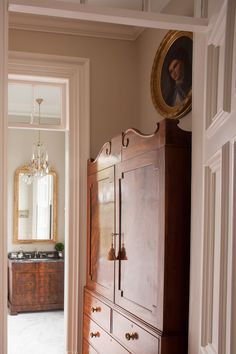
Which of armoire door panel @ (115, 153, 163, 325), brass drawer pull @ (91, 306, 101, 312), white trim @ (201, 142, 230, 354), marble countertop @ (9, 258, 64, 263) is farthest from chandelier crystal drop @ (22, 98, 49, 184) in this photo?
white trim @ (201, 142, 230, 354)

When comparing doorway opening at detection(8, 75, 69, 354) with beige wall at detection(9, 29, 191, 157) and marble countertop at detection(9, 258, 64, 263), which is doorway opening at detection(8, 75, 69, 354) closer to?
marble countertop at detection(9, 258, 64, 263)

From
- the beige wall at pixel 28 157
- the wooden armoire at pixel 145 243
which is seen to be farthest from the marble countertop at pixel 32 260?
the wooden armoire at pixel 145 243

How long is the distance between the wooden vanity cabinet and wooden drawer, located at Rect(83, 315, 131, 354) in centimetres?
289

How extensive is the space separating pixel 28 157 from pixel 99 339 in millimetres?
4428

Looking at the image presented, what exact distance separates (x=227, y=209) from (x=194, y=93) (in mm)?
813

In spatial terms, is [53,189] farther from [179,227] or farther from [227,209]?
[227,209]

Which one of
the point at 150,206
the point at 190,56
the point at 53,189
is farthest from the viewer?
the point at 53,189

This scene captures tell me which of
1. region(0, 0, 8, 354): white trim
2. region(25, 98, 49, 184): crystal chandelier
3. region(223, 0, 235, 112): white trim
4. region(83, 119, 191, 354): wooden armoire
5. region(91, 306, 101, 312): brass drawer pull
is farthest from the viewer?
region(25, 98, 49, 184): crystal chandelier

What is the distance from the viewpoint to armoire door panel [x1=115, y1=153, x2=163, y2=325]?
229 centimetres

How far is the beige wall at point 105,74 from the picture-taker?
3.86 meters

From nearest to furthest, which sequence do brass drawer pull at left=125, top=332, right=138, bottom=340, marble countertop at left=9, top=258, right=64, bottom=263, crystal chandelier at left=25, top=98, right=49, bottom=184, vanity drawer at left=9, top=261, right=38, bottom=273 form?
brass drawer pull at left=125, top=332, right=138, bottom=340 < vanity drawer at left=9, top=261, right=38, bottom=273 < marble countertop at left=9, top=258, right=64, bottom=263 < crystal chandelier at left=25, top=98, right=49, bottom=184

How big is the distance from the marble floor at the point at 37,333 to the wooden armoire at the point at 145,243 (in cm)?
177

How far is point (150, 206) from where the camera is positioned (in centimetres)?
237

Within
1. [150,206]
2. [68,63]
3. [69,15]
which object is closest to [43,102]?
[68,63]
